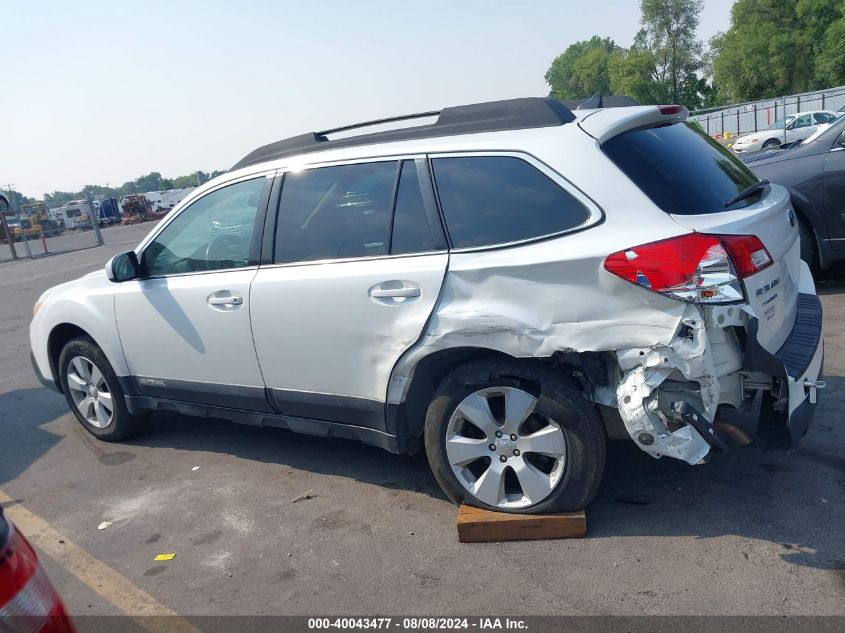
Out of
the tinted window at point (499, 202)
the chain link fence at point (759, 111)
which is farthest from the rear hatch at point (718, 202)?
the chain link fence at point (759, 111)

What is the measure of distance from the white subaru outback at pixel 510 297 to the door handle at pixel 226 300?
0.01m

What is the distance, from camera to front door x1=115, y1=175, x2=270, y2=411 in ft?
Answer: 14.2

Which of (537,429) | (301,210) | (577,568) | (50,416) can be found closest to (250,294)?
(301,210)

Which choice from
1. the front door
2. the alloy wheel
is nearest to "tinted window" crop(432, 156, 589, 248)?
the front door

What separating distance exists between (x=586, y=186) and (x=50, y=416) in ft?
16.3

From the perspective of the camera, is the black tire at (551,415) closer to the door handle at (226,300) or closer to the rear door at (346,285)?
the rear door at (346,285)

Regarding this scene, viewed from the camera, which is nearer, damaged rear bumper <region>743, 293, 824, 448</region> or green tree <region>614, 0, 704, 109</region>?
damaged rear bumper <region>743, 293, 824, 448</region>

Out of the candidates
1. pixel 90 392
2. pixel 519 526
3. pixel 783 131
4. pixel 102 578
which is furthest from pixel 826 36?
pixel 102 578

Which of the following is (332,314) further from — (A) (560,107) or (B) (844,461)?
(B) (844,461)

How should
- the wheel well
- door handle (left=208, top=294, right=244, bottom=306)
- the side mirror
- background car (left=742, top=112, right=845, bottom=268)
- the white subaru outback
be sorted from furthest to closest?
background car (left=742, top=112, right=845, bottom=268)
the wheel well
the side mirror
door handle (left=208, top=294, right=244, bottom=306)
the white subaru outback

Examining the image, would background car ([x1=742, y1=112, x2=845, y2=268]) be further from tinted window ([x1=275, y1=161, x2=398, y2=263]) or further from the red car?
the red car

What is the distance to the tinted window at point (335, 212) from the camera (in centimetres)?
389

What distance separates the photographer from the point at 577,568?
328 centimetres

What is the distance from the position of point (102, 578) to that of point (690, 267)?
121 inches
